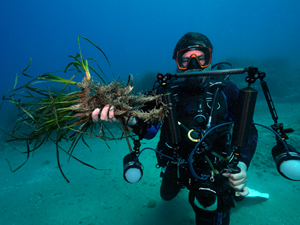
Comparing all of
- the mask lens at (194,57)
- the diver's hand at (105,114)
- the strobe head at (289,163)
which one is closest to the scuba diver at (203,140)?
the mask lens at (194,57)

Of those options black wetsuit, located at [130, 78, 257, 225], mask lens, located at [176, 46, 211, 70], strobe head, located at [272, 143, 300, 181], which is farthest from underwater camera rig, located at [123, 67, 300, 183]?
mask lens, located at [176, 46, 211, 70]

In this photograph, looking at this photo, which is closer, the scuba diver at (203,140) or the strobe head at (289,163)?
the strobe head at (289,163)

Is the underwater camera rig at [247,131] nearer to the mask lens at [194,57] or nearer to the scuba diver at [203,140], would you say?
the scuba diver at [203,140]

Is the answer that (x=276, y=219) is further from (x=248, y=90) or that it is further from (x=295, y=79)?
(x=295, y=79)

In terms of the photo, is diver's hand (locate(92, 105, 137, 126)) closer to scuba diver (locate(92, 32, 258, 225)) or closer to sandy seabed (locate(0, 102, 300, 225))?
scuba diver (locate(92, 32, 258, 225))

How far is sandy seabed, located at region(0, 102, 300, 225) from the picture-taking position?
3.66 m

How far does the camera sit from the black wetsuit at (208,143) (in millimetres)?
2357

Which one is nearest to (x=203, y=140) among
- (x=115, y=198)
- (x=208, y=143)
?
(x=208, y=143)

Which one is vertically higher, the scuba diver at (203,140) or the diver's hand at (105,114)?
the diver's hand at (105,114)

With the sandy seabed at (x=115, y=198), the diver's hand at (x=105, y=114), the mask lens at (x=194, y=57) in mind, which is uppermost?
the mask lens at (x=194, y=57)

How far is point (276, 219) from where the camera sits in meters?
3.36

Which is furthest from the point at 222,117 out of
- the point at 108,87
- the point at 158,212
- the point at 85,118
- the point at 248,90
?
the point at 158,212

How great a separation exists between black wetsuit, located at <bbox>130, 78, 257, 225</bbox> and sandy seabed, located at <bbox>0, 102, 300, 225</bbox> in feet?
5.28

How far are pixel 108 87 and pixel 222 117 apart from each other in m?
2.24
